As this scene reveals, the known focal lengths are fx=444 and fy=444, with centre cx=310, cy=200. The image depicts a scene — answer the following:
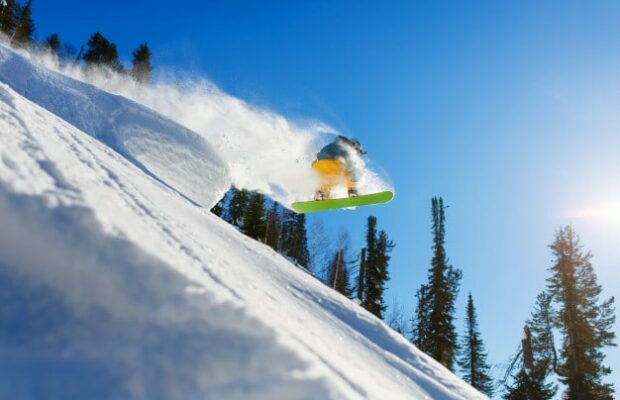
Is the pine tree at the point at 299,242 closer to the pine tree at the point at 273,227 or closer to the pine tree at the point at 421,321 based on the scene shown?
the pine tree at the point at 273,227

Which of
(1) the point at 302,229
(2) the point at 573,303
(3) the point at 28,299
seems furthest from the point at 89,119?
(1) the point at 302,229

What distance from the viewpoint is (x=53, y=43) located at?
36.0 metres

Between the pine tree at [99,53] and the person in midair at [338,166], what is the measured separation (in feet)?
97.6

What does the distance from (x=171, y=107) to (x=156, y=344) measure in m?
10.6

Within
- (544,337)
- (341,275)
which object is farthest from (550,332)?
(341,275)

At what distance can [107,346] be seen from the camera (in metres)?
1.23

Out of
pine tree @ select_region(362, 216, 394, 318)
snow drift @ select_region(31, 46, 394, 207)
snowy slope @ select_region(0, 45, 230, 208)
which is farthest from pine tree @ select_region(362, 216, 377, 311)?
snowy slope @ select_region(0, 45, 230, 208)

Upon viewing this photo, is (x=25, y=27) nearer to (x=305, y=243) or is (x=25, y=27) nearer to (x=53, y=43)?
(x=53, y=43)

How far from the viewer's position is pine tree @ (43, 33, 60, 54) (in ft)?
117

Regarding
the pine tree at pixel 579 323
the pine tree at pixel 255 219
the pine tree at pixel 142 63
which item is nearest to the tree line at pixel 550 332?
the pine tree at pixel 579 323

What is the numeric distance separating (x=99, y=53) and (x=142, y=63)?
316cm

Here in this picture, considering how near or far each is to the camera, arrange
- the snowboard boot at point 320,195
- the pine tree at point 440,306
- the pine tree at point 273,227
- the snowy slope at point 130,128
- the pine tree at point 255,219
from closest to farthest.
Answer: the snowy slope at point 130,128, the snowboard boot at point 320,195, the pine tree at point 440,306, the pine tree at point 255,219, the pine tree at point 273,227

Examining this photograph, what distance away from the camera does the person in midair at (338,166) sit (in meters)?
9.83

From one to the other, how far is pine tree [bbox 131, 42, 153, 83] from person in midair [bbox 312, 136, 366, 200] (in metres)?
28.4
